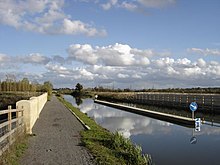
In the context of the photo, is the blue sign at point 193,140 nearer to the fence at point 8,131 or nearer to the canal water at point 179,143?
the canal water at point 179,143

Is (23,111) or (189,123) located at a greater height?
(23,111)

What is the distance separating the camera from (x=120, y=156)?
10.8 m

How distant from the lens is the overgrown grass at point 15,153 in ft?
29.0

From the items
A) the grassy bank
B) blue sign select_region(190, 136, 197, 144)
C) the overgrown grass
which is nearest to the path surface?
the overgrown grass

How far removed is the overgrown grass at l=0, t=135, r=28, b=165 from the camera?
8830 mm

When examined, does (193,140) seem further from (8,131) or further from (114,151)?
(8,131)

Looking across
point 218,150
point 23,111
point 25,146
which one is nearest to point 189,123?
point 218,150

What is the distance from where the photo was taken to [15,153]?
1040 cm

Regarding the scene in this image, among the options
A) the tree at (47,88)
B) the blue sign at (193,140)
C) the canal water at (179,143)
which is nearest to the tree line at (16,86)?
the tree at (47,88)

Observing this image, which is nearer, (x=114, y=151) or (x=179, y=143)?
(x=114, y=151)

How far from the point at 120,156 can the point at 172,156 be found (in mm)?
3847

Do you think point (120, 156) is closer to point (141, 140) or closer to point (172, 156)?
point (172, 156)

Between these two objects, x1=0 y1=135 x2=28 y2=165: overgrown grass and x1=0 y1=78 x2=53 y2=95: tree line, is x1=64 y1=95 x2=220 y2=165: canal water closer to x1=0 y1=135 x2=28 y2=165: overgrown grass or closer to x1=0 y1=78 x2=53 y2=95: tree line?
x1=0 y1=135 x2=28 y2=165: overgrown grass

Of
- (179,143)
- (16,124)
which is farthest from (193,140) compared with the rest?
(16,124)
